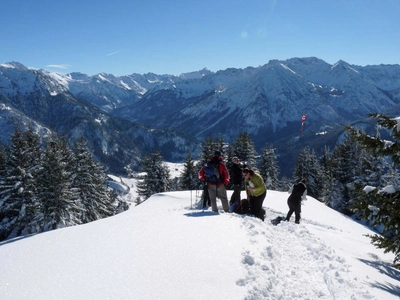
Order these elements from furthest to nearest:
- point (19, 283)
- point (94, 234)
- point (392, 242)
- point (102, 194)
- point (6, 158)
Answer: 1. point (102, 194)
2. point (6, 158)
3. point (392, 242)
4. point (94, 234)
5. point (19, 283)

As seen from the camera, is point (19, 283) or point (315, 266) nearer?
point (19, 283)

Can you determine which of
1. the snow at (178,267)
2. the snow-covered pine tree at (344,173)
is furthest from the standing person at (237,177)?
the snow-covered pine tree at (344,173)

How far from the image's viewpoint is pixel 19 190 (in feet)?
80.2

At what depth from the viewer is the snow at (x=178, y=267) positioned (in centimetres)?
525

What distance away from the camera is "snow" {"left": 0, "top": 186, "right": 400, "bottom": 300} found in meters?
5.25

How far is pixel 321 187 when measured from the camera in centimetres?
5088

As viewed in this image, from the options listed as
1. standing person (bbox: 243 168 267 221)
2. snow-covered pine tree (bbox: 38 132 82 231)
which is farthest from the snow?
snow-covered pine tree (bbox: 38 132 82 231)

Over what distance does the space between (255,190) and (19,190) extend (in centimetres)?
2238


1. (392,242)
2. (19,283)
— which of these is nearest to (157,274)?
(19,283)

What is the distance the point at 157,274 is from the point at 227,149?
3871 cm

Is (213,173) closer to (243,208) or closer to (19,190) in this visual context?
(243,208)

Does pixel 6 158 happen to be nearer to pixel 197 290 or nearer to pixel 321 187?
pixel 197 290

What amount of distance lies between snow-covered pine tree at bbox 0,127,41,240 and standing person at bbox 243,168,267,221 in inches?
860

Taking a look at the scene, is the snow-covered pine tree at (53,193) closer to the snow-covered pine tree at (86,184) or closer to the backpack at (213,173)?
the snow-covered pine tree at (86,184)
